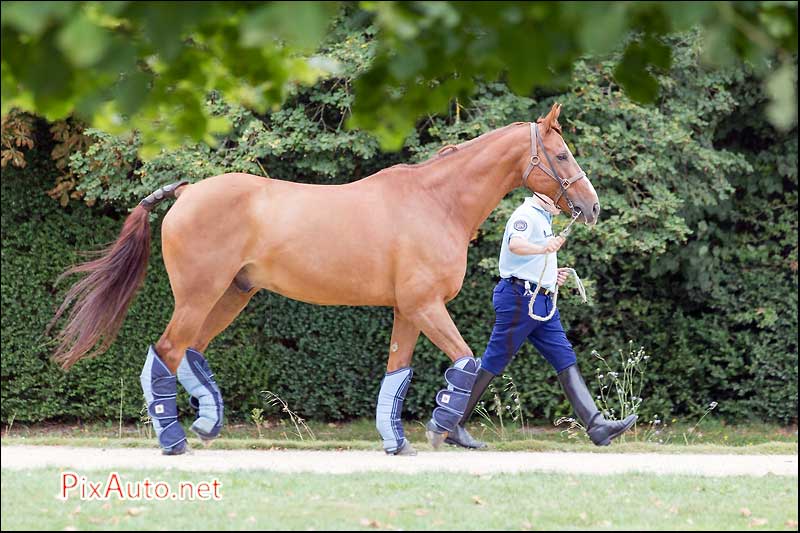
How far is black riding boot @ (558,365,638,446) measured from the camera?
709 centimetres

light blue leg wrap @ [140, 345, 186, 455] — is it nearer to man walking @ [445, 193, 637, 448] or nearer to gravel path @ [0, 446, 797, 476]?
gravel path @ [0, 446, 797, 476]

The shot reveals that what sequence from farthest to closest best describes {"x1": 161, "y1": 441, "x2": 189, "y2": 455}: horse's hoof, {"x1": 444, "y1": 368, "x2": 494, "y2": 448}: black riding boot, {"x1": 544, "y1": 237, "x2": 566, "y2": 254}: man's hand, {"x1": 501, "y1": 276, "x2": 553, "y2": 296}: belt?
{"x1": 444, "y1": 368, "x2": 494, "y2": 448}: black riding boot < {"x1": 501, "y1": 276, "x2": 553, "y2": 296}: belt < {"x1": 544, "y1": 237, "x2": 566, "y2": 254}: man's hand < {"x1": 161, "y1": 441, "x2": 189, "y2": 455}: horse's hoof

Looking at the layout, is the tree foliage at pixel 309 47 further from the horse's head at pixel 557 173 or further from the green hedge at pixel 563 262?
the green hedge at pixel 563 262

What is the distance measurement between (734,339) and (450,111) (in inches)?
174

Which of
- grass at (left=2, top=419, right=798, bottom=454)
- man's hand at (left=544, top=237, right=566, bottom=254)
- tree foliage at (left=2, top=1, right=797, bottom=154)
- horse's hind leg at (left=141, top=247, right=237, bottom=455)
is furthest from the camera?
grass at (left=2, top=419, right=798, bottom=454)

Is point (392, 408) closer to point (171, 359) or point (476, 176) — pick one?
point (171, 359)

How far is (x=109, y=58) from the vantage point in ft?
10.7

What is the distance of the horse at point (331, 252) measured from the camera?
683cm

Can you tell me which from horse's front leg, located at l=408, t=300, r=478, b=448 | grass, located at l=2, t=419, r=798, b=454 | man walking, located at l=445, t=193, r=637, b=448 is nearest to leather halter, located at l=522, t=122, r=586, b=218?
man walking, located at l=445, t=193, r=637, b=448

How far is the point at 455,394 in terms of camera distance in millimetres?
7008

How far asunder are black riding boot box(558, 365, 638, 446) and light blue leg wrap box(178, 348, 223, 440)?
243 cm

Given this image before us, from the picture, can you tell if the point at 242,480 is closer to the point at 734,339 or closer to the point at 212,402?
the point at 212,402

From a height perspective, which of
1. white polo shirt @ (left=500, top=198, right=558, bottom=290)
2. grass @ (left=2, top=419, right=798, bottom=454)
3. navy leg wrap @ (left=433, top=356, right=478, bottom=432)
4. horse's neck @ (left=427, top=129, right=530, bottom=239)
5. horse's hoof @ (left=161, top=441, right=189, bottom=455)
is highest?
horse's neck @ (left=427, top=129, right=530, bottom=239)

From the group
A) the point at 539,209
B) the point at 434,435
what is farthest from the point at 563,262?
the point at 434,435
